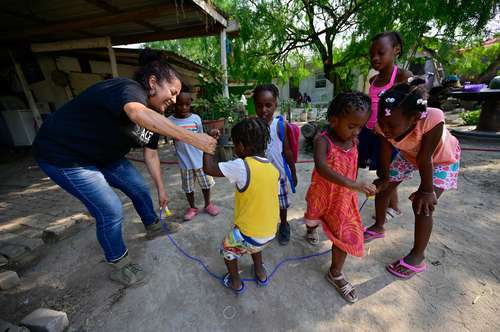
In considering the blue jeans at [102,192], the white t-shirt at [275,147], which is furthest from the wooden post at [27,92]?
the white t-shirt at [275,147]

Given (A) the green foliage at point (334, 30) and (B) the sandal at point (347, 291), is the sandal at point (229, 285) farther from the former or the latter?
(A) the green foliage at point (334, 30)

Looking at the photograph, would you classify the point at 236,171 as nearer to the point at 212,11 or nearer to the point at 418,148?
the point at 418,148

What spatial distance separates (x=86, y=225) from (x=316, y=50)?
741 centimetres

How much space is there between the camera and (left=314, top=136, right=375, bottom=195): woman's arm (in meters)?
1.37

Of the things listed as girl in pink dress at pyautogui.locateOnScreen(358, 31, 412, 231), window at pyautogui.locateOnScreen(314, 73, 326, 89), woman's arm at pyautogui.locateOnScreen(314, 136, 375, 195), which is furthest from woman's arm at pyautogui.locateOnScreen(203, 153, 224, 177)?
window at pyautogui.locateOnScreen(314, 73, 326, 89)

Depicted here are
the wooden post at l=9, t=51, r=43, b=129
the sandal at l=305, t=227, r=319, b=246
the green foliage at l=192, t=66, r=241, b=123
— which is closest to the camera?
the sandal at l=305, t=227, r=319, b=246

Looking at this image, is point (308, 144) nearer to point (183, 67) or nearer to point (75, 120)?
point (75, 120)

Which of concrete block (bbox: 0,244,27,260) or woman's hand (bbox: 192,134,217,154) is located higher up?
woman's hand (bbox: 192,134,217,154)

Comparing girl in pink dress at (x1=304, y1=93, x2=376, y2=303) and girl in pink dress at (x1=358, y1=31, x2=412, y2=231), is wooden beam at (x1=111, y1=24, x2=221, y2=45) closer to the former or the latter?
girl in pink dress at (x1=358, y1=31, x2=412, y2=231)

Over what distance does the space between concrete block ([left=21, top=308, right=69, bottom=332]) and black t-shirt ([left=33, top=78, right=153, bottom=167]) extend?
0.98 m

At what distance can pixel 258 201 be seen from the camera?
4.86ft

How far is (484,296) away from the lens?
5.34 feet

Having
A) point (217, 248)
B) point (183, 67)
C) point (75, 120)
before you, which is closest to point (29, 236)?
point (75, 120)

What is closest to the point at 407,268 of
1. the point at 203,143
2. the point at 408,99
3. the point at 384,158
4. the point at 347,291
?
the point at 347,291
